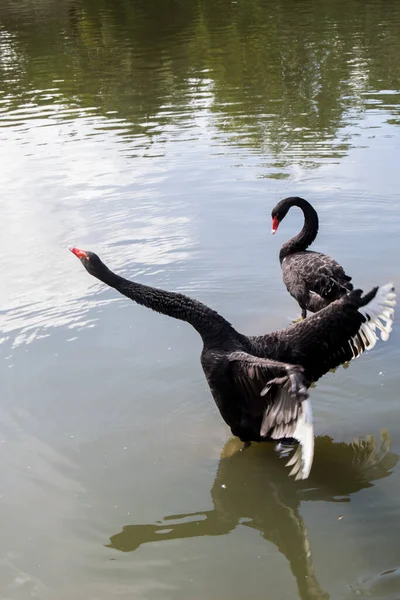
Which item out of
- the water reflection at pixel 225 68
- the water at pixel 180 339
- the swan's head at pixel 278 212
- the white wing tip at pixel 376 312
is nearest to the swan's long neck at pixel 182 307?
the water at pixel 180 339

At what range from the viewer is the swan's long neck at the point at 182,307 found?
391cm

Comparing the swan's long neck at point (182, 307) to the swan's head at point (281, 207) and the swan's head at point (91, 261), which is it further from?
the swan's head at point (281, 207)

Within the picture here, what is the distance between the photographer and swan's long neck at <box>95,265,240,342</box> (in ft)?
12.8

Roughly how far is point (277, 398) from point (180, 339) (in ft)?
5.95

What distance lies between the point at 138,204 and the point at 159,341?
9.45 ft

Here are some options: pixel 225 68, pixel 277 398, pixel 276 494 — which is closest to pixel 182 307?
pixel 277 398

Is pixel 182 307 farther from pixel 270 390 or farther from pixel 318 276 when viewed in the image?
pixel 318 276

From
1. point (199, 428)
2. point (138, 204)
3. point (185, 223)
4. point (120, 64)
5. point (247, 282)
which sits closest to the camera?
point (199, 428)

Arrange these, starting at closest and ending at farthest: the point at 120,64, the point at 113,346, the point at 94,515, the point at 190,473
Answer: the point at 94,515
the point at 190,473
the point at 113,346
the point at 120,64

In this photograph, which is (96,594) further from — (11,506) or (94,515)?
(11,506)

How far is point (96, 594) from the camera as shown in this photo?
3020 mm

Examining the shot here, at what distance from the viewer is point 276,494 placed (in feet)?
11.8

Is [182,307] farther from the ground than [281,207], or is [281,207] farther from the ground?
[182,307]

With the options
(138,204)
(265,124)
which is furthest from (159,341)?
(265,124)
